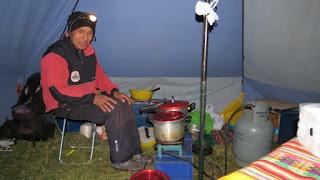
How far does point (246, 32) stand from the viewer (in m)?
3.50

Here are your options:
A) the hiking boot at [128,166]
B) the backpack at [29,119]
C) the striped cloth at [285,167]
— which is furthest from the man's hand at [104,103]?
the striped cloth at [285,167]

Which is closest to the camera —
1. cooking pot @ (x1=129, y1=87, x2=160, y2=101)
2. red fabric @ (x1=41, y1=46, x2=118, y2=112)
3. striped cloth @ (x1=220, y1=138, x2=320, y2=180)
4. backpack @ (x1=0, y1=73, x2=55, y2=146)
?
striped cloth @ (x1=220, y1=138, x2=320, y2=180)

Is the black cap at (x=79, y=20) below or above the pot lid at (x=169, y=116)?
above

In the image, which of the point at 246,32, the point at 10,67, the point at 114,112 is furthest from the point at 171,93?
the point at 10,67

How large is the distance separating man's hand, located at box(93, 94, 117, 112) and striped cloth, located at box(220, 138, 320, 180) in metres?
1.55

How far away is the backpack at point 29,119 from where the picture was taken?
3.23 meters

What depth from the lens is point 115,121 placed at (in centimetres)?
275

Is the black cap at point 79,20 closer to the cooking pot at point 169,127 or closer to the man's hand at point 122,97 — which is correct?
the man's hand at point 122,97

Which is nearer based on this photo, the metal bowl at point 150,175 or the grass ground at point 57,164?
the metal bowl at point 150,175

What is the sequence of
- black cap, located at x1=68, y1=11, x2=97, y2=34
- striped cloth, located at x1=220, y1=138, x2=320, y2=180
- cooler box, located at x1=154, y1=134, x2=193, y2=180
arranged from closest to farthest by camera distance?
striped cloth, located at x1=220, y1=138, x2=320, y2=180, cooler box, located at x1=154, y1=134, x2=193, y2=180, black cap, located at x1=68, y1=11, x2=97, y2=34

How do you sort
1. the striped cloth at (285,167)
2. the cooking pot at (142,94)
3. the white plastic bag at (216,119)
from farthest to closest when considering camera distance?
the white plastic bag at (216,119) → the cooking pot at (142,94) → the striped cloth at (285,167)

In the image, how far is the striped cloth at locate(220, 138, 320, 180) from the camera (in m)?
1.36

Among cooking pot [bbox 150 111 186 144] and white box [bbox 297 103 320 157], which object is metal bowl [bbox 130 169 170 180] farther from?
white box [bbox 297 103 320 157]

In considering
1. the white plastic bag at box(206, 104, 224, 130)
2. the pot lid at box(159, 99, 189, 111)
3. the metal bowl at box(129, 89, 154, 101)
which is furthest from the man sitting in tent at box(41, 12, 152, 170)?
the white plastic bag at box(206, 104, 224, 130)
